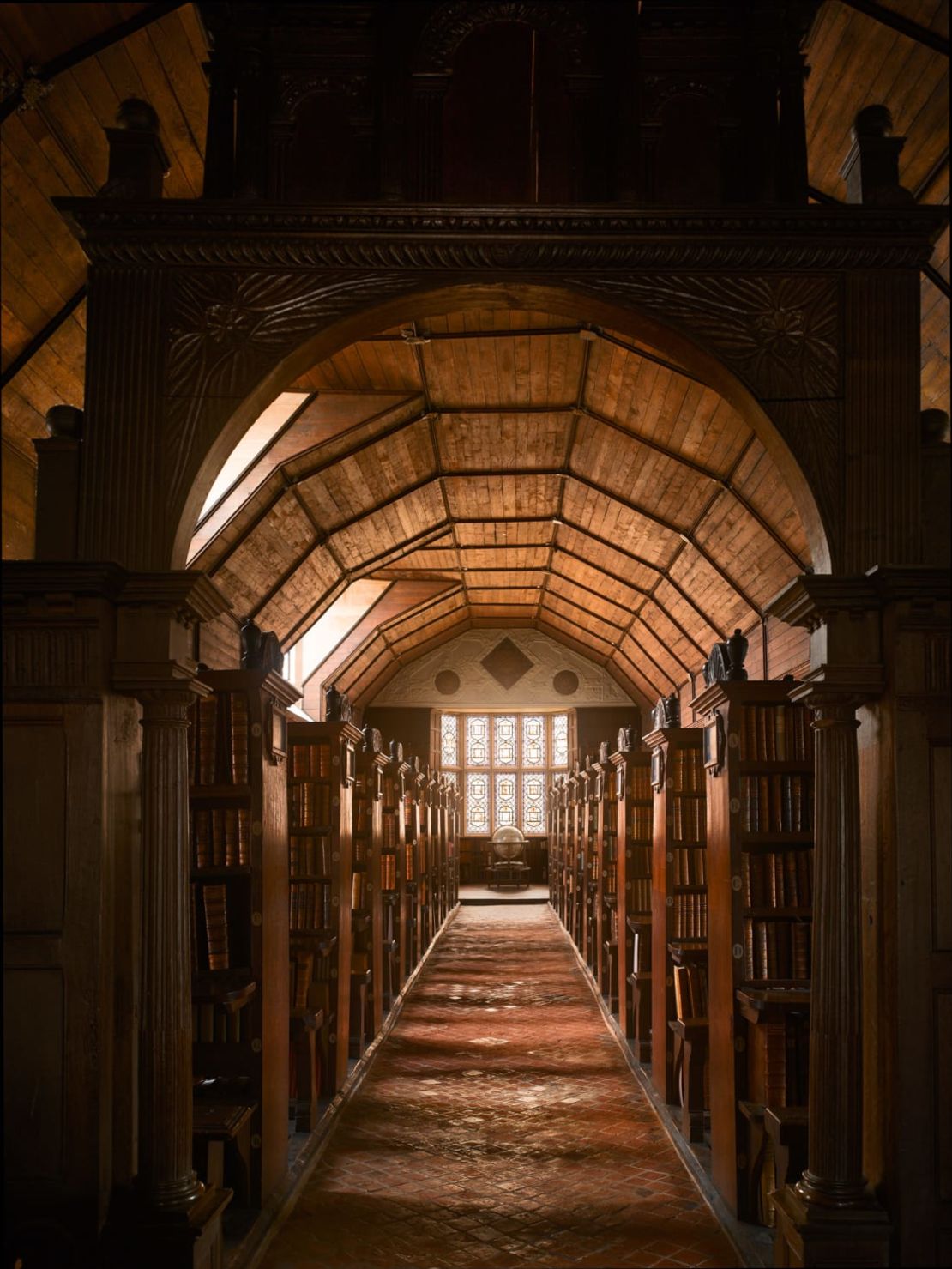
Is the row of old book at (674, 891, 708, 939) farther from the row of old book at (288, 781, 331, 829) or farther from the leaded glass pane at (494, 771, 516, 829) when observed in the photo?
the leaded glass pane at (494, 771, 516, 829)

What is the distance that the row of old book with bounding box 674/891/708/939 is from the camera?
7195 mm

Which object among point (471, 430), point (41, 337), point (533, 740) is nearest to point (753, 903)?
point (41, 337)

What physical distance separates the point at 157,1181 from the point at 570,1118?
3.70 meters

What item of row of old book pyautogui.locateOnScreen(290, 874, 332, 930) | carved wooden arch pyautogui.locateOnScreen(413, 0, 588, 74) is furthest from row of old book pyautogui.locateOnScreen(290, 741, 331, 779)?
carved wooden arch pyautogui.locateOnScreen(413, 0, 588, 74)

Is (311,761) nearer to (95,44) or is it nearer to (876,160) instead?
(95,44)

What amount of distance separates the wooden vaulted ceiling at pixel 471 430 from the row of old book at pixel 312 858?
2.51m

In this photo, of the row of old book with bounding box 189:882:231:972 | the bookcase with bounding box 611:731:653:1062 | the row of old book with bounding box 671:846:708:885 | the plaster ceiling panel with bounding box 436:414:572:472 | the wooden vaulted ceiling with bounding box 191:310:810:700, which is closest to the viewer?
the row of old book with bounding box 189:882:231:972

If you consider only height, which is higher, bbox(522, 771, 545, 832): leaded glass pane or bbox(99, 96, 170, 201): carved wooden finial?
bbox(99, 96, 170, 201): carved wooden finial

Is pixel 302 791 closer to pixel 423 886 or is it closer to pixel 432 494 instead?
pixel 432 494

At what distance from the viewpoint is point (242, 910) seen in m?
5.89

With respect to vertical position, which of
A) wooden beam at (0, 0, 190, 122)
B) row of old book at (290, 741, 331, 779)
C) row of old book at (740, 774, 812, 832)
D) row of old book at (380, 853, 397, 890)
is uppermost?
wooden beam at (0, 0, 190, 122)

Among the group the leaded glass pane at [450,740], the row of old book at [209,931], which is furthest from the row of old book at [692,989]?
the leaded glass pane at [450,740]

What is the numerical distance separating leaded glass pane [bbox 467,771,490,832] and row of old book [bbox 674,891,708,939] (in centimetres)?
1928

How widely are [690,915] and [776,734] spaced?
68.4 inches
